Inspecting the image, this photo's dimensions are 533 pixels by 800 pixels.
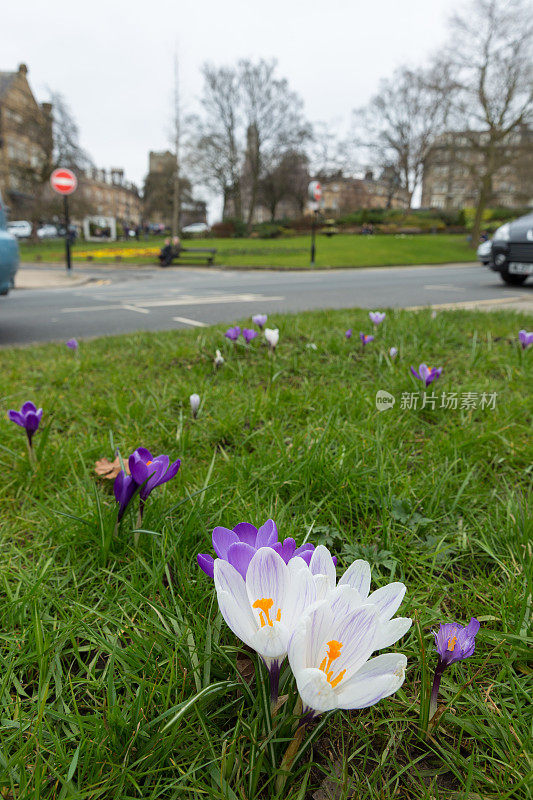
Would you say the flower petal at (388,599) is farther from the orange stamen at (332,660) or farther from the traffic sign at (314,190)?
the traffic sign at (314,190)

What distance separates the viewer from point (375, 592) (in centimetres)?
74

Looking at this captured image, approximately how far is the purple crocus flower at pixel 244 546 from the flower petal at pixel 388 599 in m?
0.14

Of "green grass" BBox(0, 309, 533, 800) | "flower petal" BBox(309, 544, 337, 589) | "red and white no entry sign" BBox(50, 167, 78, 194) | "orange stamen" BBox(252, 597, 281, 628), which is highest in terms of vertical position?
"red and white no entry sign" BBox(50, 167, 78, 194)

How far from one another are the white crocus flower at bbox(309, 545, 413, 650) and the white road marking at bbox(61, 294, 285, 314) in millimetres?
7192

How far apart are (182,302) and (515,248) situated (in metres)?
6.53

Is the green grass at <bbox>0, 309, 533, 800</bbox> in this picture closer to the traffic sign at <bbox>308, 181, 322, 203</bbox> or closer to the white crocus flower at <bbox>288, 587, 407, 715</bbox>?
the white crocus flower at <bbox>288, 587, 407, 715</bbox>

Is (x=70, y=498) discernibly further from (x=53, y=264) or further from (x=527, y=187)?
(x=527, y=187)

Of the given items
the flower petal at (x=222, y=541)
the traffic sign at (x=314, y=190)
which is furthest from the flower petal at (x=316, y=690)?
the traffic sign at (x=314, y=190)

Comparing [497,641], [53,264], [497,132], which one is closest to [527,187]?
[497,132]

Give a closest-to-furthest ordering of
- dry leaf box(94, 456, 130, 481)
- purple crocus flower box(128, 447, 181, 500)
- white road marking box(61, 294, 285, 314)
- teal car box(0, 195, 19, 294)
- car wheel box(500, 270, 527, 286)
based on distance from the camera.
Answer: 1. purple crocus flower box(128, 447, 181, 500)
2. dry leaf box(94, 456, 130, 481)
3. teal car box(0, 195, 19, 294)
4. white road marking box(61, 294, 285, 314)
5. car wheel box(500, 270, 527, 286)

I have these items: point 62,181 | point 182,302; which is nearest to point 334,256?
point 62,181

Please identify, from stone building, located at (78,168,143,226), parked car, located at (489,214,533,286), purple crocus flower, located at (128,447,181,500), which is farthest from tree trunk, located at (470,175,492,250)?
stone building, located at (78,168,143,226)

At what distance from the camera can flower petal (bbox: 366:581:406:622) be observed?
0.71 m

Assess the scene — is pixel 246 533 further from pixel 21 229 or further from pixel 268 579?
pixel 21 229
